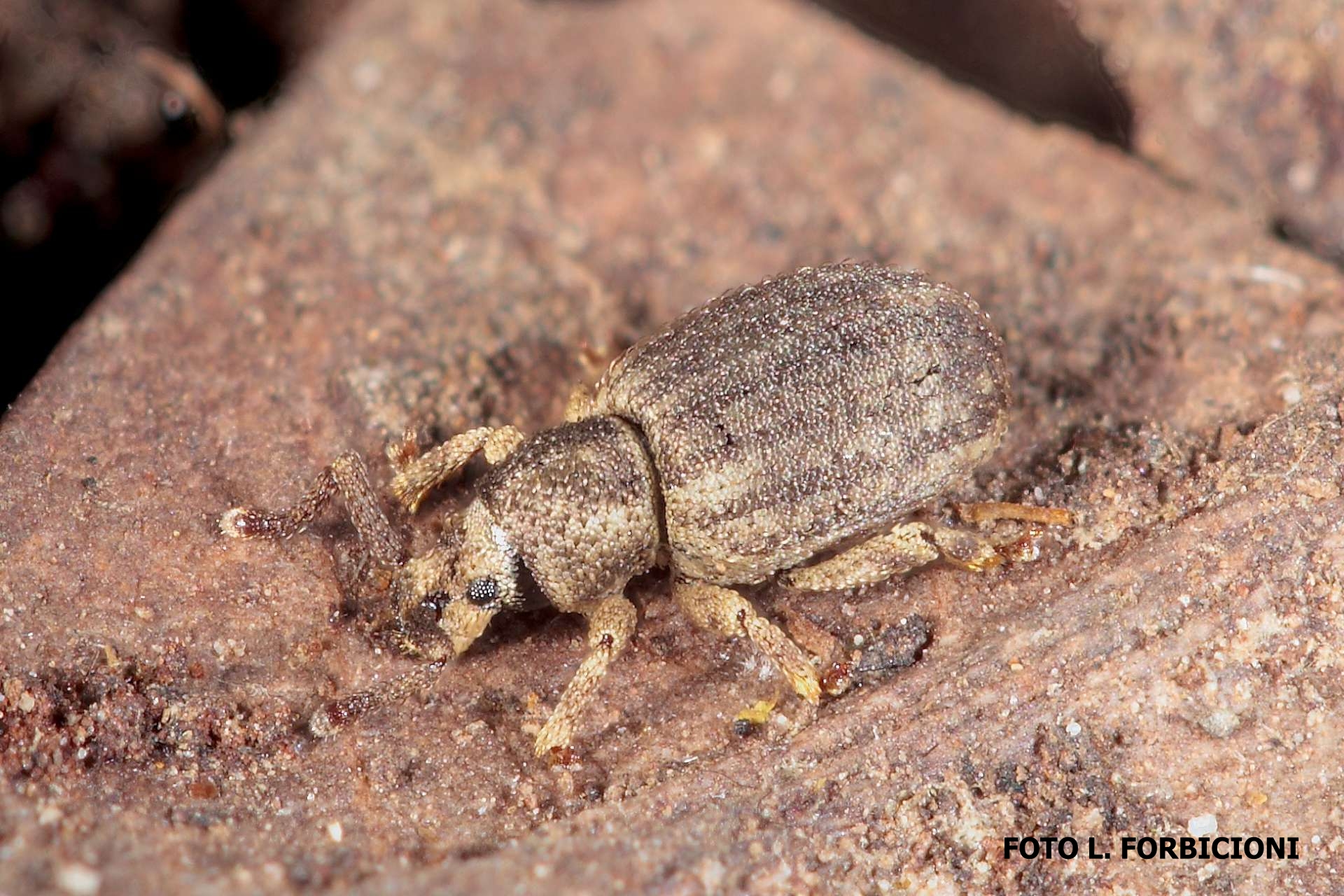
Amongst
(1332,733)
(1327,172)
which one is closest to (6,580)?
(1332,733)

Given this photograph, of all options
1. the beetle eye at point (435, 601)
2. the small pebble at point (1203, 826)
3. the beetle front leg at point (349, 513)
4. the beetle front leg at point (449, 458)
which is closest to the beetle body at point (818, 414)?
the beetle front leg at point (449, 458)

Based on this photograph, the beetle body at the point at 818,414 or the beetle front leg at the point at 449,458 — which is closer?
the beetle body at the point at 818,414

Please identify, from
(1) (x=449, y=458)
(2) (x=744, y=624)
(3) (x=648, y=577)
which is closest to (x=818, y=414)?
(2) (x=744, y=624)

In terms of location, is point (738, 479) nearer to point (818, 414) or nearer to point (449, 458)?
point (818, 414)

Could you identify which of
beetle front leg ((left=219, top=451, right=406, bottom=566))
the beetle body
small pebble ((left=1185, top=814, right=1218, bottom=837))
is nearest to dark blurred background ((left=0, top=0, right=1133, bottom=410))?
beetle front leg ((left=219, top=451, right=406, bottom=566))

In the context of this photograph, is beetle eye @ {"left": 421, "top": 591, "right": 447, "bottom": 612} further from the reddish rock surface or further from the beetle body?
the beetle body

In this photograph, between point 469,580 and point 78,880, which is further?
point 469,580

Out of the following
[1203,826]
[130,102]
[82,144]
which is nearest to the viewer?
[1203,826]

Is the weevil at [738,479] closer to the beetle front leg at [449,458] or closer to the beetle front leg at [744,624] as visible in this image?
the beetle front leg at [744,624]
